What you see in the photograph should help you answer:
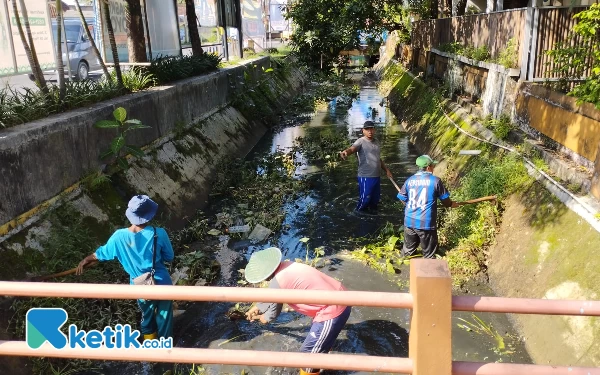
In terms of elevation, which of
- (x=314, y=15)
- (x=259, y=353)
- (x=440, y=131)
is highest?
(x=314, y=15)

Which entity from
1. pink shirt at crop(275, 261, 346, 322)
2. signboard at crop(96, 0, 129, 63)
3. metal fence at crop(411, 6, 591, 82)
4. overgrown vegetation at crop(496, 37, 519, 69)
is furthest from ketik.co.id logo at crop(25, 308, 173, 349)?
signboard at crop(96, 0, 129, 63)

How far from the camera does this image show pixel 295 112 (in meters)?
21.9

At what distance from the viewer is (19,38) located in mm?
10211

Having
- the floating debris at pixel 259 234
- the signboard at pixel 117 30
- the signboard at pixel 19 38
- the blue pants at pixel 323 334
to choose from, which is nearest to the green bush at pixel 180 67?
the signboard at pixel 117 30

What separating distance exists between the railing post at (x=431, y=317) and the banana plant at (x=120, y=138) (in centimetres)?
650

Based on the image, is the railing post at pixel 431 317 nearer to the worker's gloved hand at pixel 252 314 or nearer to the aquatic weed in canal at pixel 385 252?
the worker's gloved hand at pixel 252 314

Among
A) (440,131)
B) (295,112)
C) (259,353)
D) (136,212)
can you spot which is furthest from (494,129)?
(295,112)

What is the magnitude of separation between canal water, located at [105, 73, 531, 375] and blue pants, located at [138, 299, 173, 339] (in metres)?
0.41

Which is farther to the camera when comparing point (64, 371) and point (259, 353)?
point (64, 371)

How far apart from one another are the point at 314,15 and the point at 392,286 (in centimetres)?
1689

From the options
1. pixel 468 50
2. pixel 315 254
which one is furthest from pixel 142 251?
pixel 468 50

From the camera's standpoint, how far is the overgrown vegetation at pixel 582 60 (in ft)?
20.7

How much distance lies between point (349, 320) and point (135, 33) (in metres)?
9.26

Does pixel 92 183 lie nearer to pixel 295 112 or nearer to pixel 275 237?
pixel 275 237
